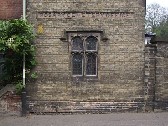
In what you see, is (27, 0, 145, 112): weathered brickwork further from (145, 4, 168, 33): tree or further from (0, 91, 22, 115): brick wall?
(145, 4, 168, 33): tree

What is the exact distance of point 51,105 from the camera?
15.4 metres

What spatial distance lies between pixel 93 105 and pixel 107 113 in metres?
0.63

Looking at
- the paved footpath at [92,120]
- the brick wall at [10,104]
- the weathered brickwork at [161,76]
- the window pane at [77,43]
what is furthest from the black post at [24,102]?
the weathered brickwork at [161,76]

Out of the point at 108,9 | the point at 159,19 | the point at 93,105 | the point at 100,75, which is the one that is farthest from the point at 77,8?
the point at 159,19

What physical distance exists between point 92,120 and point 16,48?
3.84 m

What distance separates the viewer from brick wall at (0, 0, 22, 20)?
1579cm

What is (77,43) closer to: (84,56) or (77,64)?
(84,56)

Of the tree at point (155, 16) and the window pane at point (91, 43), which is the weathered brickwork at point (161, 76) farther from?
the tree at point (155, 16)

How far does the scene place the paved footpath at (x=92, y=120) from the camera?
41.8 feet

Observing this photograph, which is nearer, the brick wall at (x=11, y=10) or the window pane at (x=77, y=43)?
the window pane at (x=77, y=43)

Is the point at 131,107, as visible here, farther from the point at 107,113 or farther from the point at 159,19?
the point at 159,19

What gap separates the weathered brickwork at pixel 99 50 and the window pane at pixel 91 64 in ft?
0.73

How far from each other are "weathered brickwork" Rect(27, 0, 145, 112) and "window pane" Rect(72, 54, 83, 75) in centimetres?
26

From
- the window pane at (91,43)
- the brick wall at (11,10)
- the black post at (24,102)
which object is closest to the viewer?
the black post at (24,102)
